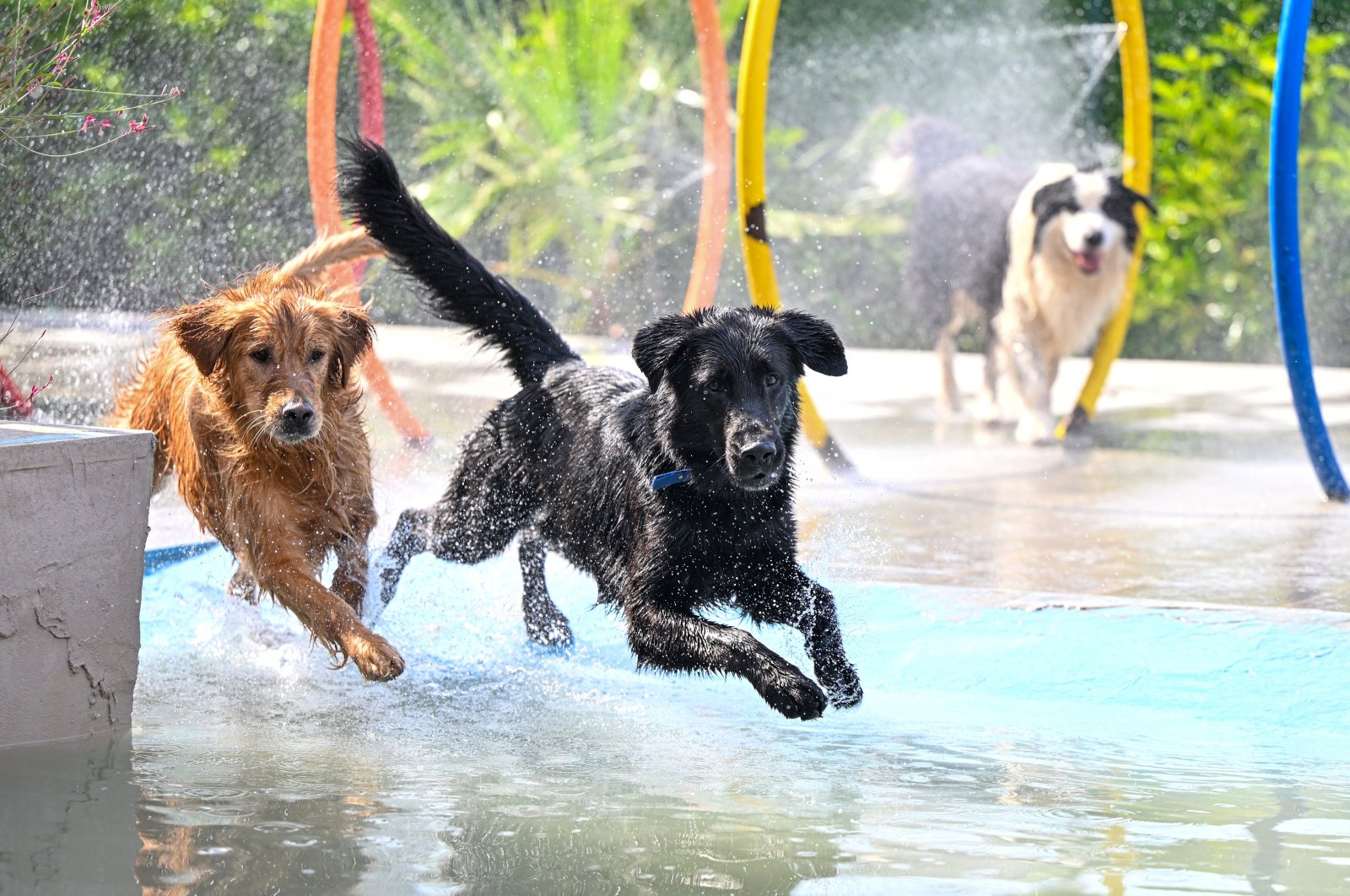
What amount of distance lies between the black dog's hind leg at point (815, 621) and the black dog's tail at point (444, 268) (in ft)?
3.41

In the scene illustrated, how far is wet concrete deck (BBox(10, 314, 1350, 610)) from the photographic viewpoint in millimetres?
4684

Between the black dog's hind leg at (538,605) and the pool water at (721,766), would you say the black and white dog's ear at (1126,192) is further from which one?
the black dog's hind leg at (538,605)

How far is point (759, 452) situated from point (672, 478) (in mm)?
290

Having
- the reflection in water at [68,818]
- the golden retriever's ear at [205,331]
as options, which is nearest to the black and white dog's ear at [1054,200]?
the golden retriever's ear at [205,331]

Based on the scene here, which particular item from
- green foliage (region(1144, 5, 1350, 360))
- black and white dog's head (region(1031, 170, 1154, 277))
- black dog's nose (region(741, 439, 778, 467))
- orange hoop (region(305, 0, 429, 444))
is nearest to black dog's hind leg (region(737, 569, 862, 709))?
black dog's nose (region(741, 439, 778, 467))

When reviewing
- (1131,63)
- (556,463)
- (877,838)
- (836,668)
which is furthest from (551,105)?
(877,838)

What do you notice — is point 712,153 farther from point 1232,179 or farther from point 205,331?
point 1232,179

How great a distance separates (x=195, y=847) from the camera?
2.48 metres

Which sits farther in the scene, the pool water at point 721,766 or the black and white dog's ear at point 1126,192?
the black and white dog's ear at point 1126,192

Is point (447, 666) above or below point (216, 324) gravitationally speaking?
below

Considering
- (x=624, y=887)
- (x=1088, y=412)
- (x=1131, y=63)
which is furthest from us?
(x=1088, y=412)

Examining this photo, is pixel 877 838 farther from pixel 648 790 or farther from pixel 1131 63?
pixel 1131 63

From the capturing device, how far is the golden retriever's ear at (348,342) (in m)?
3.78

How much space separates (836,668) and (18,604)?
1.67m
